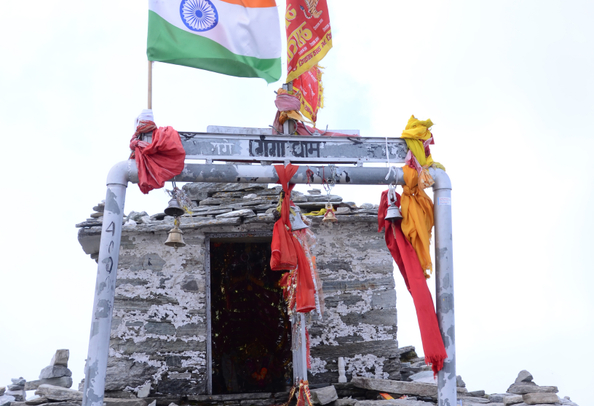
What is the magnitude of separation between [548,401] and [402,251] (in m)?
3.40

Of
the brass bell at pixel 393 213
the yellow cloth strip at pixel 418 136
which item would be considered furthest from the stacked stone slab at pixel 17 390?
the yellow cloth strip at pixel 418 136

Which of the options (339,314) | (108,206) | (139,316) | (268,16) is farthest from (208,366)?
(268,16)

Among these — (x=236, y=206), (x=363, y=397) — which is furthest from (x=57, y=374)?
(x=363, y=397)

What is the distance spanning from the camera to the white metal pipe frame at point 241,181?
19.2 ft

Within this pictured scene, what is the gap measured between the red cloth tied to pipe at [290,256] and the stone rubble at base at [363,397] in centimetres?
210

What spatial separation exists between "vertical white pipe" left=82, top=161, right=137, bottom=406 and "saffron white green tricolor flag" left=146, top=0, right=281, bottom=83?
156cm

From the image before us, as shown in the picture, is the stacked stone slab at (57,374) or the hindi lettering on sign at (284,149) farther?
the stacked stone slab at (57,374)

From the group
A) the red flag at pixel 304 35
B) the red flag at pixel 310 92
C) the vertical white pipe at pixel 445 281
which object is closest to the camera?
the vertical white pipe at pixel 445 281

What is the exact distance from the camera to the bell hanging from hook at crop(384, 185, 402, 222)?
676 cm

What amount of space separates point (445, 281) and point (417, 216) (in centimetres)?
82

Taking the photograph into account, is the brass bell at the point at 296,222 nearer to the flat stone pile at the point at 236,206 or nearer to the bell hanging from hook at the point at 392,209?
the bell hanging from hook at the point at 392,209

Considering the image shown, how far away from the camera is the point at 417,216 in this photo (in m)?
6.73

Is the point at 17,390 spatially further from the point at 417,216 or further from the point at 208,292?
the point at 417,216

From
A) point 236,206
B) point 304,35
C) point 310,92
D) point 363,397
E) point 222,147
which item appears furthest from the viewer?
point 236,206
